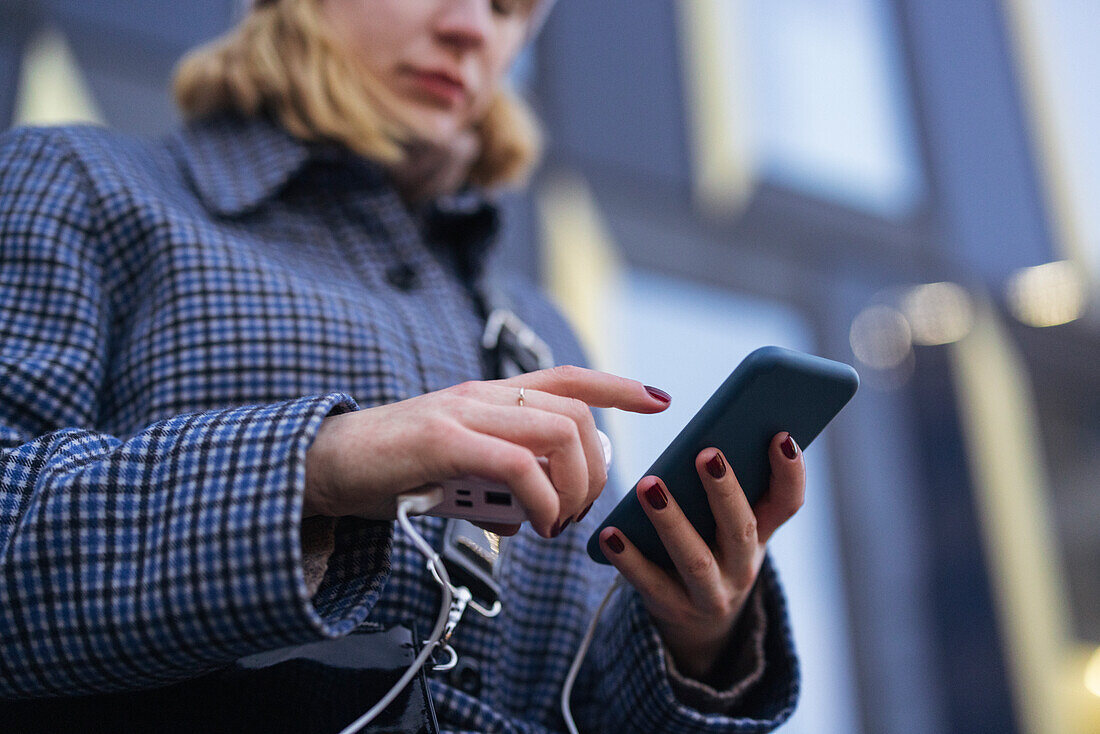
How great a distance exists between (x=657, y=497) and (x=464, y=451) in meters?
0.14

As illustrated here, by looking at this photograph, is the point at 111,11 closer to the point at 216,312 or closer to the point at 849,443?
the point at 216,312

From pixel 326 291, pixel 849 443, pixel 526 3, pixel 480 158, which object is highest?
pixel 849 443

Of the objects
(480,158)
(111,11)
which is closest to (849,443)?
(480,158)

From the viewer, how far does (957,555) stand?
221 cm

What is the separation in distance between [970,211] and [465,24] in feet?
8.13

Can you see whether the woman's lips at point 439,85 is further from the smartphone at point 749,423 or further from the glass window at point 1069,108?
the glass window at point 1069,108

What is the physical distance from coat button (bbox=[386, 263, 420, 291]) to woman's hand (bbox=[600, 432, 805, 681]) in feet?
1.05

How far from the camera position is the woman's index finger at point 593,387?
39cm

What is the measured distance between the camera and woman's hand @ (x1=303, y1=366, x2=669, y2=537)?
336 millimetres

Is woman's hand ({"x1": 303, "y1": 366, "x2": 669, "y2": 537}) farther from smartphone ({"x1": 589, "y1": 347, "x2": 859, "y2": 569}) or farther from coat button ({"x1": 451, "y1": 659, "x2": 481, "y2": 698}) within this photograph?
coat button ({"x1": 451, "y1": 659, "x2": 481, "y2": 698})

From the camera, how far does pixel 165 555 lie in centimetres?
34

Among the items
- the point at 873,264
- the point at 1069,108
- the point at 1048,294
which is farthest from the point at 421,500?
the point at 1069,108

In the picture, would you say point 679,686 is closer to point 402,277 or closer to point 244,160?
point 402,277

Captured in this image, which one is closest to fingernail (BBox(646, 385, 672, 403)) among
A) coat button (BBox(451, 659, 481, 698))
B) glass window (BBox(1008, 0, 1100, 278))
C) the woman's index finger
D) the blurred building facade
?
the woman's index finger
